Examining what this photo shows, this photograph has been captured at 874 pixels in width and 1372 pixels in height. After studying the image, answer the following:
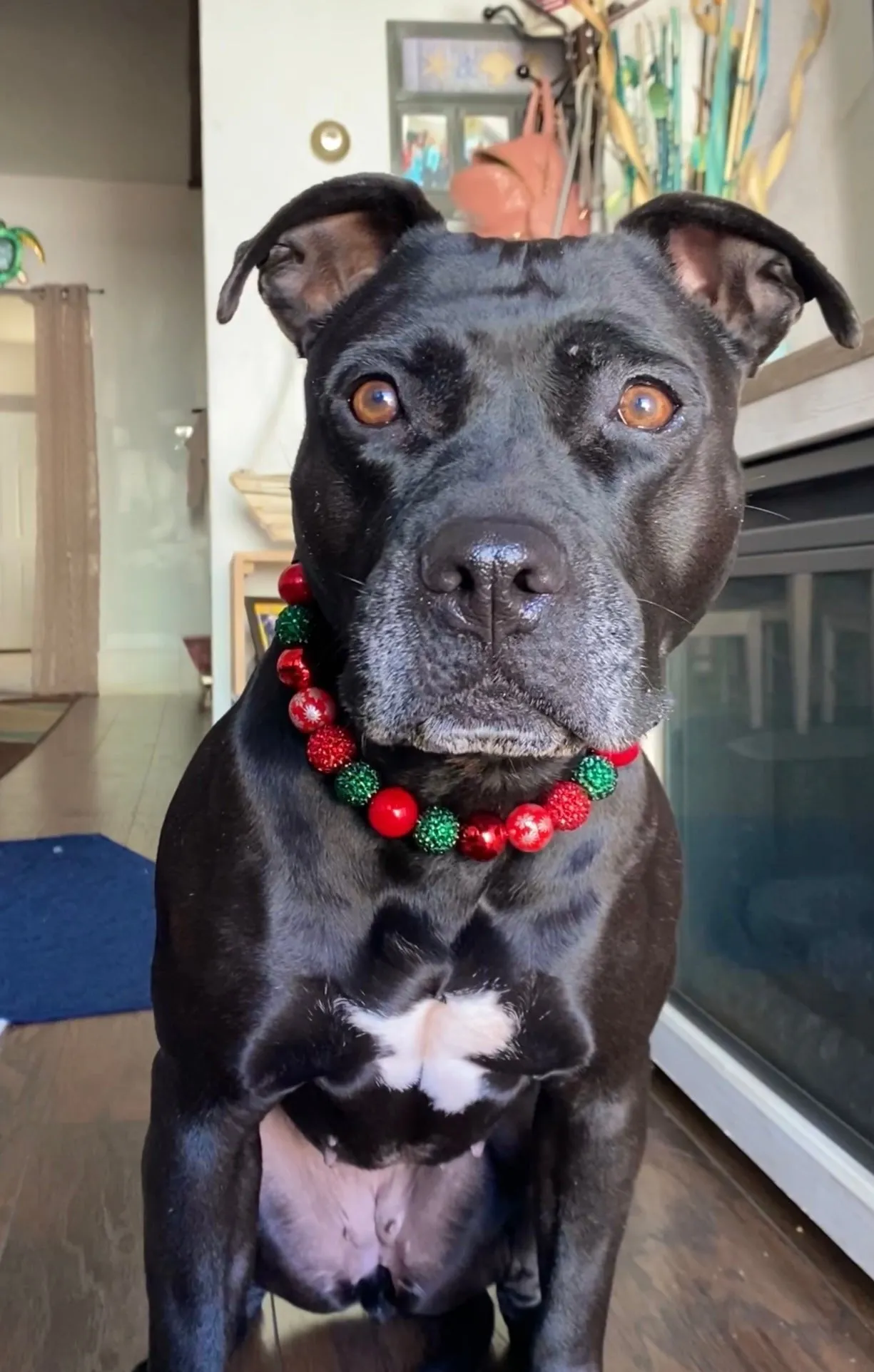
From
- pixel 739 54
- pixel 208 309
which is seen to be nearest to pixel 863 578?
pixel 739 54

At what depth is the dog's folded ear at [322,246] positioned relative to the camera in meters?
1.06

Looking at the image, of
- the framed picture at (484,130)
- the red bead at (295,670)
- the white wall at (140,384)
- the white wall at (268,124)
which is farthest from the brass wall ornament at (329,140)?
the white wall at (140,384)

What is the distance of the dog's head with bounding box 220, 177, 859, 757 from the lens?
841 millimetres

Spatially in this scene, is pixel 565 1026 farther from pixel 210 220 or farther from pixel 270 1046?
pixel 210 220

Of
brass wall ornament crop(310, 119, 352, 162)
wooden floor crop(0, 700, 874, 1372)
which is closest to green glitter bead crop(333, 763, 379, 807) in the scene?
wooden floor crop(0, 700, 874, 1372)

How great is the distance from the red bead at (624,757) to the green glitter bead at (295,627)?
283mm

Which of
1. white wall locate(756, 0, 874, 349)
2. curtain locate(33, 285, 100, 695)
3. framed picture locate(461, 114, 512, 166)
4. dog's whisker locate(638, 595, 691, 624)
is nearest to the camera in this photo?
dog's whisker locate(638, 595, 691, 624)

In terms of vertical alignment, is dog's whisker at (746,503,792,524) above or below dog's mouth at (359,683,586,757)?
above

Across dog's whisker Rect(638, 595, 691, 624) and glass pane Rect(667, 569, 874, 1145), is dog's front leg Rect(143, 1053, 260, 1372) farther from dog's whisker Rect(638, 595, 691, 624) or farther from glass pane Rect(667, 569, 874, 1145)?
glass pane Rect(667, 569, 874, 1145)

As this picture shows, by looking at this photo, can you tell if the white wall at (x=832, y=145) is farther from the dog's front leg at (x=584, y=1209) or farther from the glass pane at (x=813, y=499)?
the dog's front leg at (x=584, y=1209)

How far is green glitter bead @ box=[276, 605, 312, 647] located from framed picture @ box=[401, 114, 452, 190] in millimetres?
2718

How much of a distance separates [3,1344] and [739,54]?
2.53 metres

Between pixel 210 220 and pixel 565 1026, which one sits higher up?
pixel 210 220

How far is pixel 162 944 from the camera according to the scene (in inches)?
42.4
